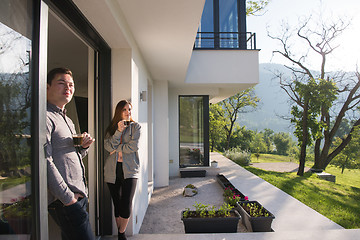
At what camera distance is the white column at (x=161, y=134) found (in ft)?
21.1

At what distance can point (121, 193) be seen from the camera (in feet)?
8.72

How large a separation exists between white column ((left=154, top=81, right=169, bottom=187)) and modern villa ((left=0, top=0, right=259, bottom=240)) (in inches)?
1.0

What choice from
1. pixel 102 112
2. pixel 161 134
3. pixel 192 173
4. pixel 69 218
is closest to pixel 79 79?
pixel 102 112

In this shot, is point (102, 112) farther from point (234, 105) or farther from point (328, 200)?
point (234, 105)

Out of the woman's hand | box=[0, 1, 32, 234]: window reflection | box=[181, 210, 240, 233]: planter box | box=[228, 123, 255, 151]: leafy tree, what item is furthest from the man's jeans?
box=[228, 123, 255, 151]: leafy tree

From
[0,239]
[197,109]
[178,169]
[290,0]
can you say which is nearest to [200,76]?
[197,109]

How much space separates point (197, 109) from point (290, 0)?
16126 mm

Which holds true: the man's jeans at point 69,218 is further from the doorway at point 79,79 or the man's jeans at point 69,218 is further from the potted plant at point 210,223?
the potted plant at point 210,223

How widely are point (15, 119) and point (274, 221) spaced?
3965 millimetres

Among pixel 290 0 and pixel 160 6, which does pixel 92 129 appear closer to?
pixel 160 6

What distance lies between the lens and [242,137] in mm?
23875

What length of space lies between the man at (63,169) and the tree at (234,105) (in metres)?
17.9

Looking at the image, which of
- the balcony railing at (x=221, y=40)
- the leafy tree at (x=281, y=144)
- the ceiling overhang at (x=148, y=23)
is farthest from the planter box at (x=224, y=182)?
the leafy tree at (x=281, y=144)

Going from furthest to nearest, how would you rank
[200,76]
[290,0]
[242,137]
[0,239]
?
[242,137] < [290,0] < [200,76] < [0,239]
